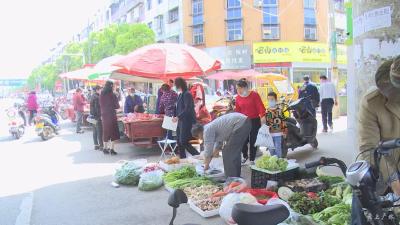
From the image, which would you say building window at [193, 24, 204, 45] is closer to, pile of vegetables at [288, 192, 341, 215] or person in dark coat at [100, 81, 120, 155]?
person in dark coat at [100, 81, 120, 155]

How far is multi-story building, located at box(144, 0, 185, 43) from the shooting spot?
3991 cm

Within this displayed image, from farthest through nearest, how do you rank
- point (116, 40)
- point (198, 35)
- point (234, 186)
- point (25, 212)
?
point (116, 40)
point (198, 35)
point (25, 212)
point (234, 186)

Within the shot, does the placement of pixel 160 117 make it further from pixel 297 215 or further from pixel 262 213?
pixel 262 213

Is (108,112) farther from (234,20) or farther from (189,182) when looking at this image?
(234,20)

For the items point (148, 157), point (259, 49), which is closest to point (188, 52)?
point (148, 157)

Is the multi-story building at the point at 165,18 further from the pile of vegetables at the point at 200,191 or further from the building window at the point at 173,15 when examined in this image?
the pile of vegetables at the point at 200,191

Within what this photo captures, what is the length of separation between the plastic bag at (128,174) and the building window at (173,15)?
3400 centimetres

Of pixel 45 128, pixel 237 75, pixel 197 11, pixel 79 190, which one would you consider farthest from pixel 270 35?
pixel 79 190

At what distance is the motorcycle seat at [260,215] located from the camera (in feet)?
8.25

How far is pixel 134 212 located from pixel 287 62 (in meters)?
30.5

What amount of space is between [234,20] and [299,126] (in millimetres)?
27786

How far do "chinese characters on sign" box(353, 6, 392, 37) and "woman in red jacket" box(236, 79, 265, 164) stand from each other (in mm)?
4129

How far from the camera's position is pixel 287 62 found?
34750mm

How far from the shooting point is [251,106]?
27.6 feet
